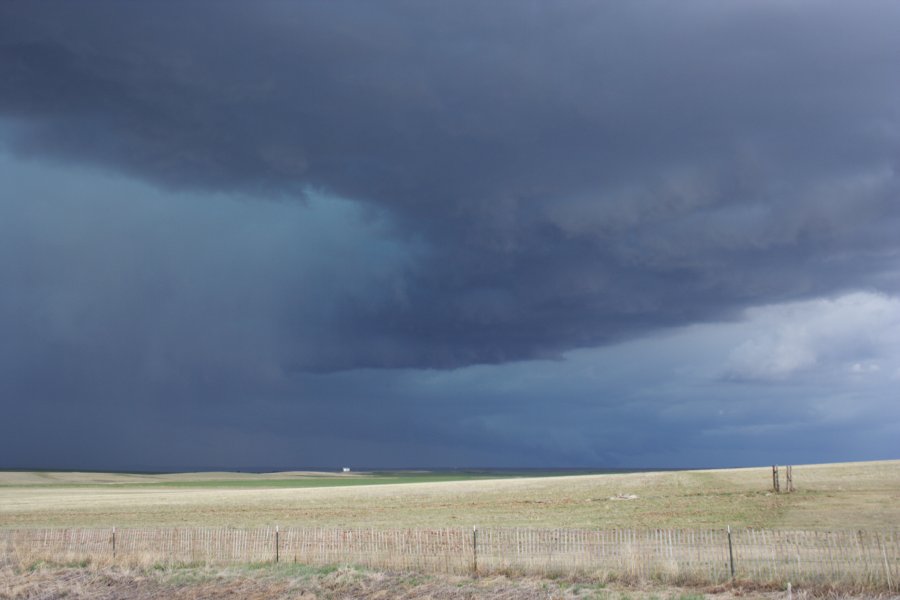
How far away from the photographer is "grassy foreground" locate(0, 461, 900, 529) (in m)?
48.7

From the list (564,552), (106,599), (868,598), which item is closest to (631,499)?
(564,552)

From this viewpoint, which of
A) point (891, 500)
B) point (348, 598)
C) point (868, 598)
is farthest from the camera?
point (891, 500)

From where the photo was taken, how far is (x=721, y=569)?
23.1 meters

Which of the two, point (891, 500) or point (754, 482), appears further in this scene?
point (754, 482)

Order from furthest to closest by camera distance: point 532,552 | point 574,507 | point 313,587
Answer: point 574,507 → point 532,552 → point 313,587

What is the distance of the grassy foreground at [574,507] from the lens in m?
48.7

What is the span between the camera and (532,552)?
26.1 m

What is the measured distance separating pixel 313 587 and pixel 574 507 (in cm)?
4144

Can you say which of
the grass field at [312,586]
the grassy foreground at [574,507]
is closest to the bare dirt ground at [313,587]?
the grass field at [312,586]

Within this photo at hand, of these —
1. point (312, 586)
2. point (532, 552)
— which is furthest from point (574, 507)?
point (312, 586)

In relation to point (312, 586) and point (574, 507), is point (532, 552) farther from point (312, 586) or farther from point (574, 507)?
point (574, 507)

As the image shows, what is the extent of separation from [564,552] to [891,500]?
137 feet

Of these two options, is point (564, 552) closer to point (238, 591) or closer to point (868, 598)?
point (868, 598)

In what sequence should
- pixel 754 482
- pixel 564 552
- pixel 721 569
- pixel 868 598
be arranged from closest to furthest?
pixel 868 598 → pixel 721 569 → pixel 564 552 → pixel 754 482
